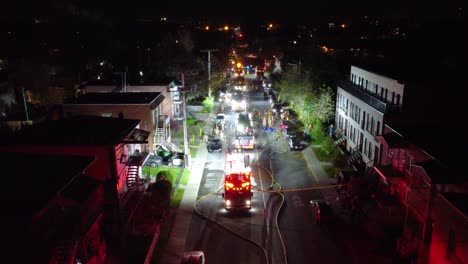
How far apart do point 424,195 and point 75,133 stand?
739 inches

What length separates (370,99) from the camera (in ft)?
104

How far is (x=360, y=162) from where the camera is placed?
32938 mm

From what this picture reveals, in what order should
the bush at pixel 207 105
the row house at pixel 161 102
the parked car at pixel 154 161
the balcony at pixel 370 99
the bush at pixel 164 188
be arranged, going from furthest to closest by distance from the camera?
the bush at pixel 207 105 < the row house at pixel 161 102 < the parked car at pixel 154 161 < the balcony at pixel 370 99 < the bush at pixel 164 188

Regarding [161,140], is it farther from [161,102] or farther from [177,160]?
[161,102]

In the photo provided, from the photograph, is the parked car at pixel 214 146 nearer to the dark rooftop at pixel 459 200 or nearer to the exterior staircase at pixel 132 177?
the exterior staircase at pixel 132 177

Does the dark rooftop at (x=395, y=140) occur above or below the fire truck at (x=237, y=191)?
above

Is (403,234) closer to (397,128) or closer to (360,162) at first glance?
(397,128)

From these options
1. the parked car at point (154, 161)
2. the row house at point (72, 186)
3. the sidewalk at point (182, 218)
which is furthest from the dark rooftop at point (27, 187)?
the parked car at point (154, 161)

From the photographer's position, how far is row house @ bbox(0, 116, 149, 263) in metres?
11.5

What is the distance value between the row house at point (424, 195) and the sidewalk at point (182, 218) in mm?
11648

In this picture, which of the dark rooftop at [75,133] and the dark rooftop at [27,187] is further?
the dark rooftop at [75,133]

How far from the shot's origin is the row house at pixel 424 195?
1664 centimetres

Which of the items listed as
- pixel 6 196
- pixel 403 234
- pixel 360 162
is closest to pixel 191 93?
pixel 360 162

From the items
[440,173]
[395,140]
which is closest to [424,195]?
[440,173]
